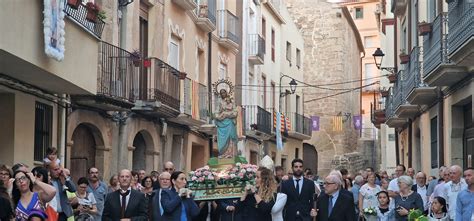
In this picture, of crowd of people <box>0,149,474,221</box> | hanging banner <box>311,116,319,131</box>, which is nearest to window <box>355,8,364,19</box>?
hanging banner <box>311,116,319,131</box>

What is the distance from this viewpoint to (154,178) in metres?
14.4

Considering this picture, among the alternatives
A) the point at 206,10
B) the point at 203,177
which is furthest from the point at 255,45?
the point at 203,177

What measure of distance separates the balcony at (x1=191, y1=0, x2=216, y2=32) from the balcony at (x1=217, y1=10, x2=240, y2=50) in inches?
56.7

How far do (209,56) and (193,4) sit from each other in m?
3.76

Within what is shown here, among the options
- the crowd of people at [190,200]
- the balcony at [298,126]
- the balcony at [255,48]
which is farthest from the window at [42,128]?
Result: the balcony at [298,126]

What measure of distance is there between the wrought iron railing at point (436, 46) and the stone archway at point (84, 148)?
7091 mm

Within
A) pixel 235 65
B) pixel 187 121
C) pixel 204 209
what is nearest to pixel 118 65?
pixel 187 121

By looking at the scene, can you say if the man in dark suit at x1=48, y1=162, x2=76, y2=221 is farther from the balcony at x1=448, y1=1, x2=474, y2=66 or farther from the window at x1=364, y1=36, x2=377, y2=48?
the window at x1=364, y1=36, x2=377, y2=48

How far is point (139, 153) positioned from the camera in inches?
843

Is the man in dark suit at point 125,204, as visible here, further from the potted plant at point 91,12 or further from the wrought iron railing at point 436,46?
the wrought iron railing at point 436,46

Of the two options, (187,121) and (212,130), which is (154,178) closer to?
(187,121)

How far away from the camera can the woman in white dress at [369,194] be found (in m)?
14.9

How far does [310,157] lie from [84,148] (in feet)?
90.8

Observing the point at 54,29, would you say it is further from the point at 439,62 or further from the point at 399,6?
the point at 399,6
